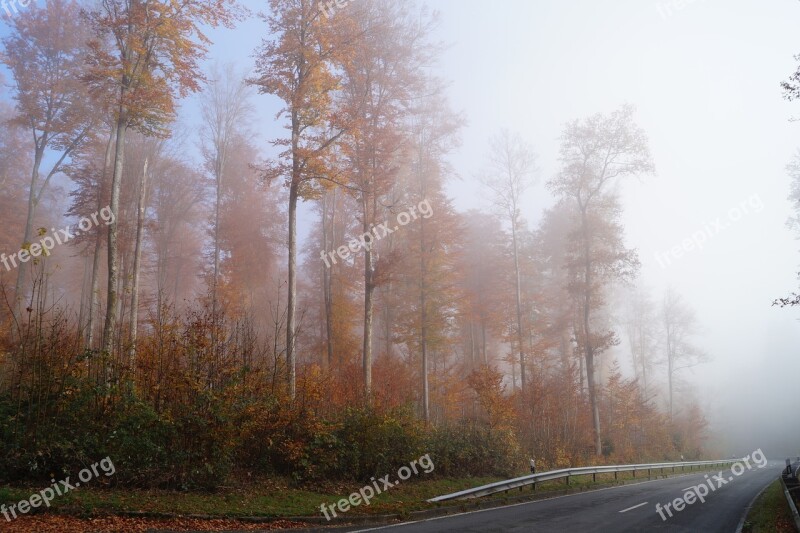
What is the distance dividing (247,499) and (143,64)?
527 inches

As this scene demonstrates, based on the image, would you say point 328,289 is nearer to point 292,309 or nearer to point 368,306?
point 368,306

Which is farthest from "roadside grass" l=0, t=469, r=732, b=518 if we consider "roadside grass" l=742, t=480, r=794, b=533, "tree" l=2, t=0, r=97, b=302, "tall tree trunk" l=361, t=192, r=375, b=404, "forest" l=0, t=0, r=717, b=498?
"tree" l=2, t=0, r=97, b=302

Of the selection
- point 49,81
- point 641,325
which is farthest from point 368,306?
point 641,325

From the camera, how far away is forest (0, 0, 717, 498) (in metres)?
9.89

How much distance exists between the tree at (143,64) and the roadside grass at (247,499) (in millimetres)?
6367

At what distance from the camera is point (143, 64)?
14781mm

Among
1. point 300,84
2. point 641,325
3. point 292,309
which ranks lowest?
point 292,309

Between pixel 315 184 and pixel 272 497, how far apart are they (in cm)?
920

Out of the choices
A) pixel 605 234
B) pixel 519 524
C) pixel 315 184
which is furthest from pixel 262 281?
pixel 519 524

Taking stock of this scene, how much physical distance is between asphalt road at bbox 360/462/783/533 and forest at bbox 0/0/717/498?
3.05 m

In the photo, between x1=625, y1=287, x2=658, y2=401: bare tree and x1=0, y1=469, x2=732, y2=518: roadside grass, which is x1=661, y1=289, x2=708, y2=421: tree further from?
x1=0, y1=469, x2=732, y2=518: roadside grass

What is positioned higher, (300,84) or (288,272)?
(300,84)

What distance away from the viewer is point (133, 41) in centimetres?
1406

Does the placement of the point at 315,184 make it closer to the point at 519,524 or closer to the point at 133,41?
the point at 133,41
